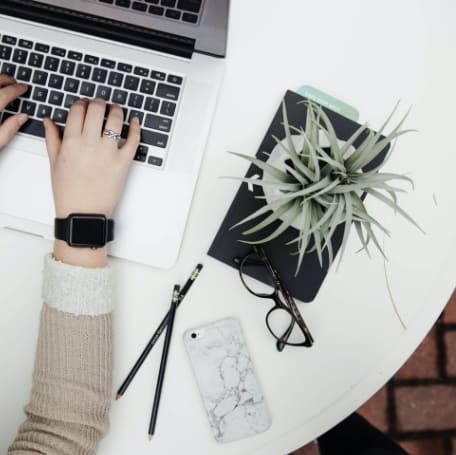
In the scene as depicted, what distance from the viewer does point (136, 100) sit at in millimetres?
642

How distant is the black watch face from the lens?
0.61m

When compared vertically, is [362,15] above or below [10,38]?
above

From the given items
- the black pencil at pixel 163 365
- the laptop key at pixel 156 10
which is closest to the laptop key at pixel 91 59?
the laptop key at pixel 156 10

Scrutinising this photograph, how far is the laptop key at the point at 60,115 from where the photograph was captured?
643mm

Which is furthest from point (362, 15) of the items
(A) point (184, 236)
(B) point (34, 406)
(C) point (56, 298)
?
(B) point (34, 406)

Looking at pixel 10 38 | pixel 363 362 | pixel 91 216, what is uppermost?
pixel 10 38

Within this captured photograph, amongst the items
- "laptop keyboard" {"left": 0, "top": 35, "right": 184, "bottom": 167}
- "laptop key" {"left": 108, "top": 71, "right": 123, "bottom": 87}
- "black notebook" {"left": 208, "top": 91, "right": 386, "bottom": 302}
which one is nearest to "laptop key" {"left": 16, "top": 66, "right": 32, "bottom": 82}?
"laptop keyboard" {"left": 0, "top": 35, "right": 184, "bottom": 167}

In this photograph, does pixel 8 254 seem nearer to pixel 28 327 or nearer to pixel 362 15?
pixel 28 327

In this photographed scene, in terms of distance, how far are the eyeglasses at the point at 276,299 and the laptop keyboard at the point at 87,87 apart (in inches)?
7.1

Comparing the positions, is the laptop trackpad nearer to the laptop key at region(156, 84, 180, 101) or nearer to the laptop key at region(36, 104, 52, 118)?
the laptop key at region(36, 104, 52, 118)

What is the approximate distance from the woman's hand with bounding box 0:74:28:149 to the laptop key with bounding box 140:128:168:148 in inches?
6.1

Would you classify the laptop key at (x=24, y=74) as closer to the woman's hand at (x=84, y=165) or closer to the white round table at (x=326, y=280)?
the woman's hand at (x=84, y=165)

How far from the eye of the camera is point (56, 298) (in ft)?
2.00

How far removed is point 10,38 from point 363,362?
2.13 ft
